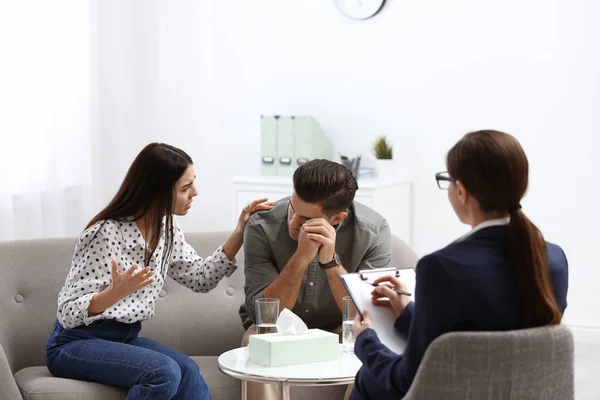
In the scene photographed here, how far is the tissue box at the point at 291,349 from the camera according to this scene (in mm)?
2227

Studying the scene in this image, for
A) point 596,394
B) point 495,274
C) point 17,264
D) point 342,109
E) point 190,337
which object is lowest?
point 596,394

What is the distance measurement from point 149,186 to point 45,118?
1806 mm

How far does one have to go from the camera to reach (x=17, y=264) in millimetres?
2932

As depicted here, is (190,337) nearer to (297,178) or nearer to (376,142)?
(297,178)

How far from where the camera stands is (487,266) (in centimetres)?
170

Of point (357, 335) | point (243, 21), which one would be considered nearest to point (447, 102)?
point (243, 21)

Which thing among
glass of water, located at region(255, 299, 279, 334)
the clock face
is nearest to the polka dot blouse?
glass of water, located at region(255, 299, 279, 334)

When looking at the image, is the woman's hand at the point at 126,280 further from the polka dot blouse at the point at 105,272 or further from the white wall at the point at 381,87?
the white wall at the point at 381,87

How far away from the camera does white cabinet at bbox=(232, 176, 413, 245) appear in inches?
184

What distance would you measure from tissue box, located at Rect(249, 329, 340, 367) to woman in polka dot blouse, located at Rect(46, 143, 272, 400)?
0.35 meters

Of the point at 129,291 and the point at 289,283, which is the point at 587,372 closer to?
the point at 289,283

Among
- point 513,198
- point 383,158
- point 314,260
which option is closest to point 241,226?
point 314,260

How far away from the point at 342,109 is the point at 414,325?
11.4ft

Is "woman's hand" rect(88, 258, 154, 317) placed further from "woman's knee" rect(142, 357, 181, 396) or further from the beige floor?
the beige floor
